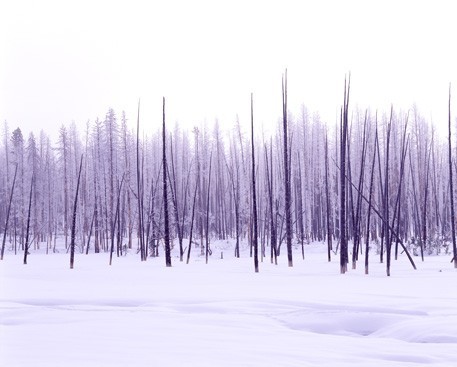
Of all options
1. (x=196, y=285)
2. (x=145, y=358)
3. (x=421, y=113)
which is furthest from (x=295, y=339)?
(x=421, y=113)

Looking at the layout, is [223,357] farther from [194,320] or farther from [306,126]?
[306,126]

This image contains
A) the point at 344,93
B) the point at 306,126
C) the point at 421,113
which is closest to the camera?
the point at 344,93

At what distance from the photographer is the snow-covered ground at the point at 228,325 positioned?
312cm

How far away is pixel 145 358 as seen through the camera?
3051 mm

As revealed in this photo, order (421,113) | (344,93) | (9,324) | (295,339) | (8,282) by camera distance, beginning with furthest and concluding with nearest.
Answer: (421,113), (344,93), (8,282), (9,324), (295,339)

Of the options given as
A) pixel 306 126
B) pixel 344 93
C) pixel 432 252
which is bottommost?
pixel 432 252

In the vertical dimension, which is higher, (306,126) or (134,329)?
(306,126)

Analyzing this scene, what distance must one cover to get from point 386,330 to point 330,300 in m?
1.48

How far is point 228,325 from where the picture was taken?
4.23 meters

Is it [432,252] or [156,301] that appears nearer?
[156,301]

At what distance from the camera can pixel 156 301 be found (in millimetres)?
5652

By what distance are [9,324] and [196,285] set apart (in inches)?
138

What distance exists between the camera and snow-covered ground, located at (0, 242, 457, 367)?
3125 millimetres

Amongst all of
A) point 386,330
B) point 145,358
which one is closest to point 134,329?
point 145,358
